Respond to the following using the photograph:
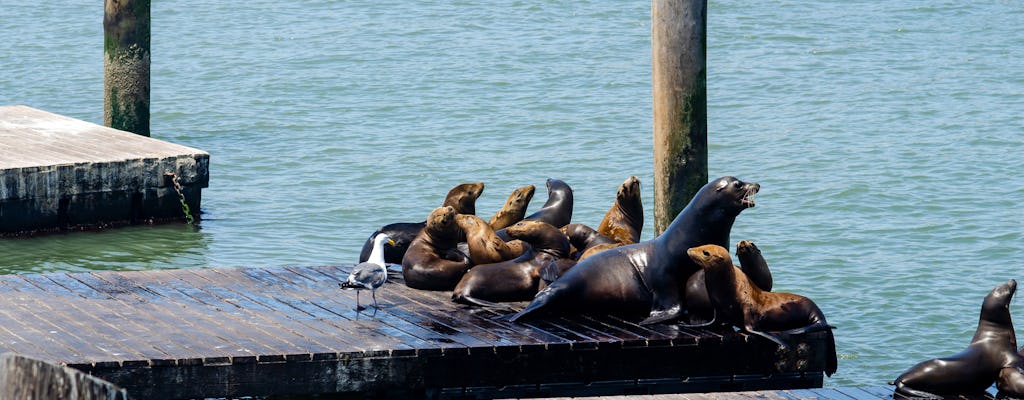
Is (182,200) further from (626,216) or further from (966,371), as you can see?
(966,371)

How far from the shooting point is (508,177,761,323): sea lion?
7273 millimetres

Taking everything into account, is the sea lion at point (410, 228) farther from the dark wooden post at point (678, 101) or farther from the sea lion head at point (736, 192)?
the sea lion head at point (736, 192)

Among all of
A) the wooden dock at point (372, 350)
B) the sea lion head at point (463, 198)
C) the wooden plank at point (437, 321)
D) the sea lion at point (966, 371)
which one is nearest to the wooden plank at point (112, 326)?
the wooden dock at point (372, 350)

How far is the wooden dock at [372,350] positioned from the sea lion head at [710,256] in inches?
12.9

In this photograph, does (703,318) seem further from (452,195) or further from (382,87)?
(382,87)

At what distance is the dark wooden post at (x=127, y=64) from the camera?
537 inches

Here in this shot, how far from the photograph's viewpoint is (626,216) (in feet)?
28.6

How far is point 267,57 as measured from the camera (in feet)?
80.8

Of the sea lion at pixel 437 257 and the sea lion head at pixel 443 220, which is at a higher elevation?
the sea lion head at pixel 443 220

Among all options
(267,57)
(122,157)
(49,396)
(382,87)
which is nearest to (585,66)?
(382,87)

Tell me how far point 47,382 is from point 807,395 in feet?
14.4

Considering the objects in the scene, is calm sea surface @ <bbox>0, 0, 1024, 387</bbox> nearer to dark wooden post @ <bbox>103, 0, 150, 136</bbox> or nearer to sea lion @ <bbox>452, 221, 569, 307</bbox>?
dark wooden post @ <bbox>103, 0, 150, 136</bbox>

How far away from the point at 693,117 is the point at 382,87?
1368 centimetres

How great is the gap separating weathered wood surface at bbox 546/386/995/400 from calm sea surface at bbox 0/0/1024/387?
244 cm
